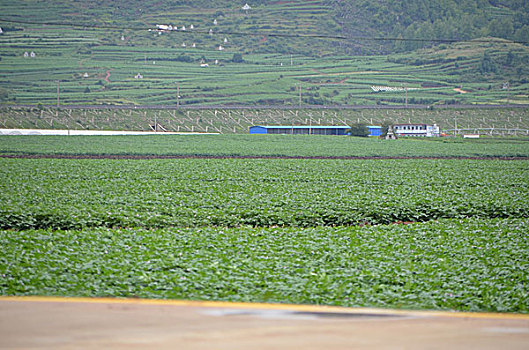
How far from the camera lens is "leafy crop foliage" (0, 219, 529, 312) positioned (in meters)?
8.77

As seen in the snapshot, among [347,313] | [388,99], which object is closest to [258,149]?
[347,313]

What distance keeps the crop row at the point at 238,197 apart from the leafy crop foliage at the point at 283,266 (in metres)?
2.22

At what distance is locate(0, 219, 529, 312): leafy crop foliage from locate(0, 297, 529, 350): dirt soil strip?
471 mm

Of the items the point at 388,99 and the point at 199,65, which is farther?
the point at 199,65

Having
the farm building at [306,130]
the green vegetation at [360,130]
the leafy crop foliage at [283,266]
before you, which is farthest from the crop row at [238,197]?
the farm building at [306,130]

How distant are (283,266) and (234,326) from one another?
9.47 feet

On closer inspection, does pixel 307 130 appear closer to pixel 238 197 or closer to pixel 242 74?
pixel 238 197

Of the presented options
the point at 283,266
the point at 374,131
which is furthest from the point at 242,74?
the point at 283,266

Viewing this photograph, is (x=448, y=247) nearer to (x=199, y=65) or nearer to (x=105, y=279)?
(x=105, y=279)

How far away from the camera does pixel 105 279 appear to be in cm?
933

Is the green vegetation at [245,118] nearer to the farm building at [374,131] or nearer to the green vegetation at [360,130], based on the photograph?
the farm building at [374,131]

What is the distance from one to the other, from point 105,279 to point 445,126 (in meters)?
95.4

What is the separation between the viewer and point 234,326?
7.45m

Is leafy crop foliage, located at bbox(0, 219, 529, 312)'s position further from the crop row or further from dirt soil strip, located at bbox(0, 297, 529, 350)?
the crop row
